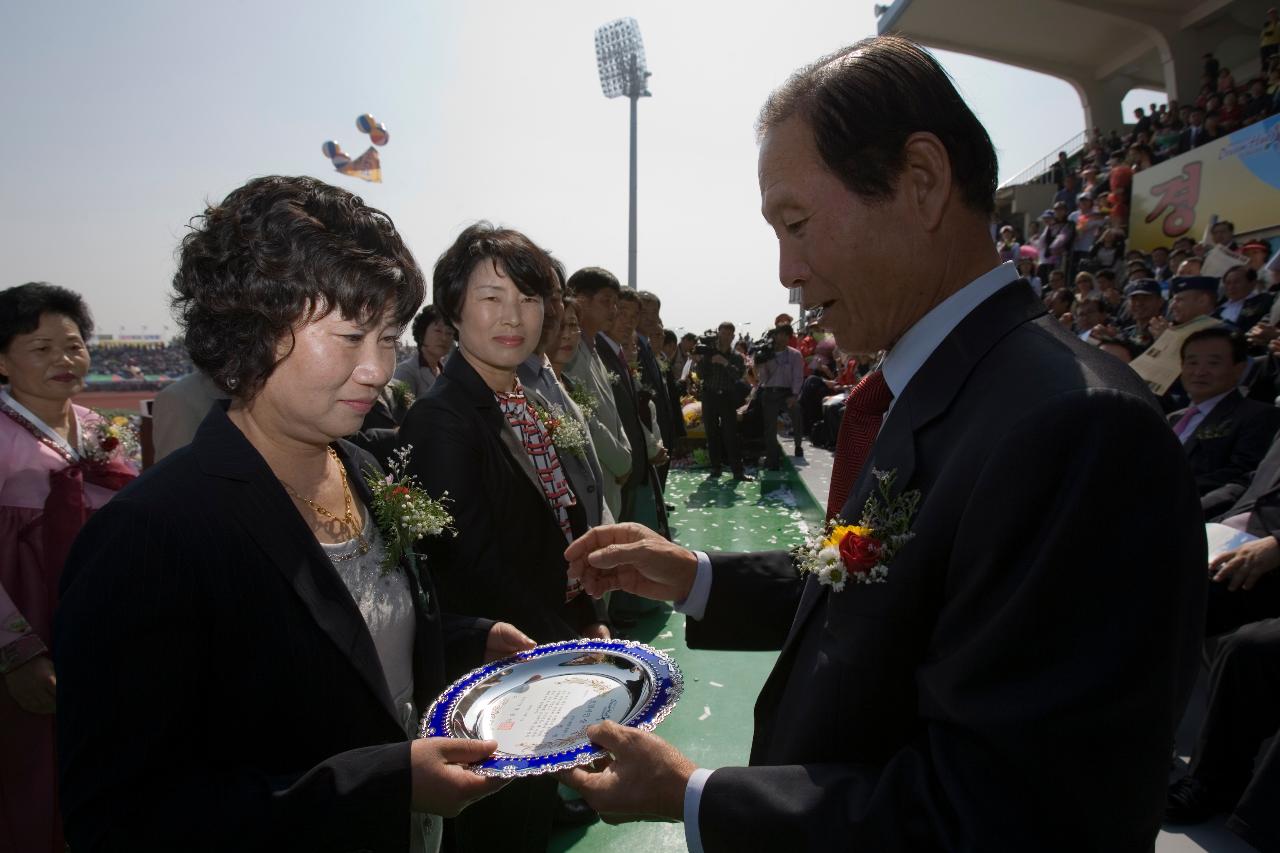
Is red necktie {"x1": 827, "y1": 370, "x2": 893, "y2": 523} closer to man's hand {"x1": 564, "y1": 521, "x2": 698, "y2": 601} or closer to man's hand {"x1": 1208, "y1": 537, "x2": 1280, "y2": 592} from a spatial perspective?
man's hand {"x1": 564, "y1": 521, "x2": 698, "y2": 601}

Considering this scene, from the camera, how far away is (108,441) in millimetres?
3266

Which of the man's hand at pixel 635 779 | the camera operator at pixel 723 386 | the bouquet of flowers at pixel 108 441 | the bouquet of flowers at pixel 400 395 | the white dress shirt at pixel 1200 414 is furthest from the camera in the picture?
the camera operator at pixel 723 386

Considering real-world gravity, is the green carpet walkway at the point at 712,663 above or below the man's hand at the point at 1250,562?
below

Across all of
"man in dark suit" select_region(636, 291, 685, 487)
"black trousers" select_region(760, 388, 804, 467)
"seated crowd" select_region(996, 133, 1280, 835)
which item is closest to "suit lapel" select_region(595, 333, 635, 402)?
"man in dark suit" select_region(636, 291, 685, 487)

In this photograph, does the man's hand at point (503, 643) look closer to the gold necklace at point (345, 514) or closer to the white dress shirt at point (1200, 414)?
the gold necklace at point (345, 514)

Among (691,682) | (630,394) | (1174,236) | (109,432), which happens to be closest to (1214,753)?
(691,682)

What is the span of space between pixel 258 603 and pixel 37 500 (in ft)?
7.61

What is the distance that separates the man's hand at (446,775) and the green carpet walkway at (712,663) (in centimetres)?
179

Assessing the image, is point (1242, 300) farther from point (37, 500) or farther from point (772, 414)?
point (37, 500)

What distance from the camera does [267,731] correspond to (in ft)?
4.56

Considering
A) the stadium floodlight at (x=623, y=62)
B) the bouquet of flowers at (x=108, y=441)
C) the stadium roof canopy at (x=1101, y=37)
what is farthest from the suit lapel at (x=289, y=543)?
the stadium floodlight at (x=623, y=62)

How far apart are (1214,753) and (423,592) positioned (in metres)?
3.74

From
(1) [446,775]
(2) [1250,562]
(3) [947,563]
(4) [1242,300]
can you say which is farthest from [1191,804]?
(4) [1242,300]

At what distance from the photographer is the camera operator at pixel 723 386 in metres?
11.2
